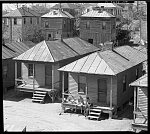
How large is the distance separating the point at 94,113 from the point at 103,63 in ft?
10.7

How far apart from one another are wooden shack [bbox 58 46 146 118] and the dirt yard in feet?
2.95

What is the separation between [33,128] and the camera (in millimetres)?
17203

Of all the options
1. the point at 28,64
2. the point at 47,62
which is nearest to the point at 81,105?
the point at 47,62

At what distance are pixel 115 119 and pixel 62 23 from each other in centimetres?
3530

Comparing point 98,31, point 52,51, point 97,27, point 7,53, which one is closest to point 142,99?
point 52,51

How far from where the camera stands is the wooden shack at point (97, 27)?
44000 millimetres

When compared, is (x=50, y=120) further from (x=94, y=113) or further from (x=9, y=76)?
(x=9, y=76)

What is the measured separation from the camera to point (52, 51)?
24.8 m

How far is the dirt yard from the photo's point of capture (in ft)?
56.6

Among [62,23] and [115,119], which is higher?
[62,23]

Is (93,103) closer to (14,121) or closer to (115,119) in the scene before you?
(115,119)

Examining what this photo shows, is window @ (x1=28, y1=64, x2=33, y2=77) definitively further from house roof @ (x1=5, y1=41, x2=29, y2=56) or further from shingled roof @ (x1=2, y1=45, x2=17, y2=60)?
house roof @ (x1=5, y1=41, x2=29, y2=56)

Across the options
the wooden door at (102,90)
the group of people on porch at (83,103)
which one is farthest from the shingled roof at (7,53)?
the wooden door at (102,90)

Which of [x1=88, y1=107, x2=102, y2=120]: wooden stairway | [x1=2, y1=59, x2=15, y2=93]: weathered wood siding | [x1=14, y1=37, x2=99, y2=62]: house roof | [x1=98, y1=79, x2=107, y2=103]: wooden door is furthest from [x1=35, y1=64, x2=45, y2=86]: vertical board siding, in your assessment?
[x1=88, y1=107, x2=102, y2=120]: wooden stairway
